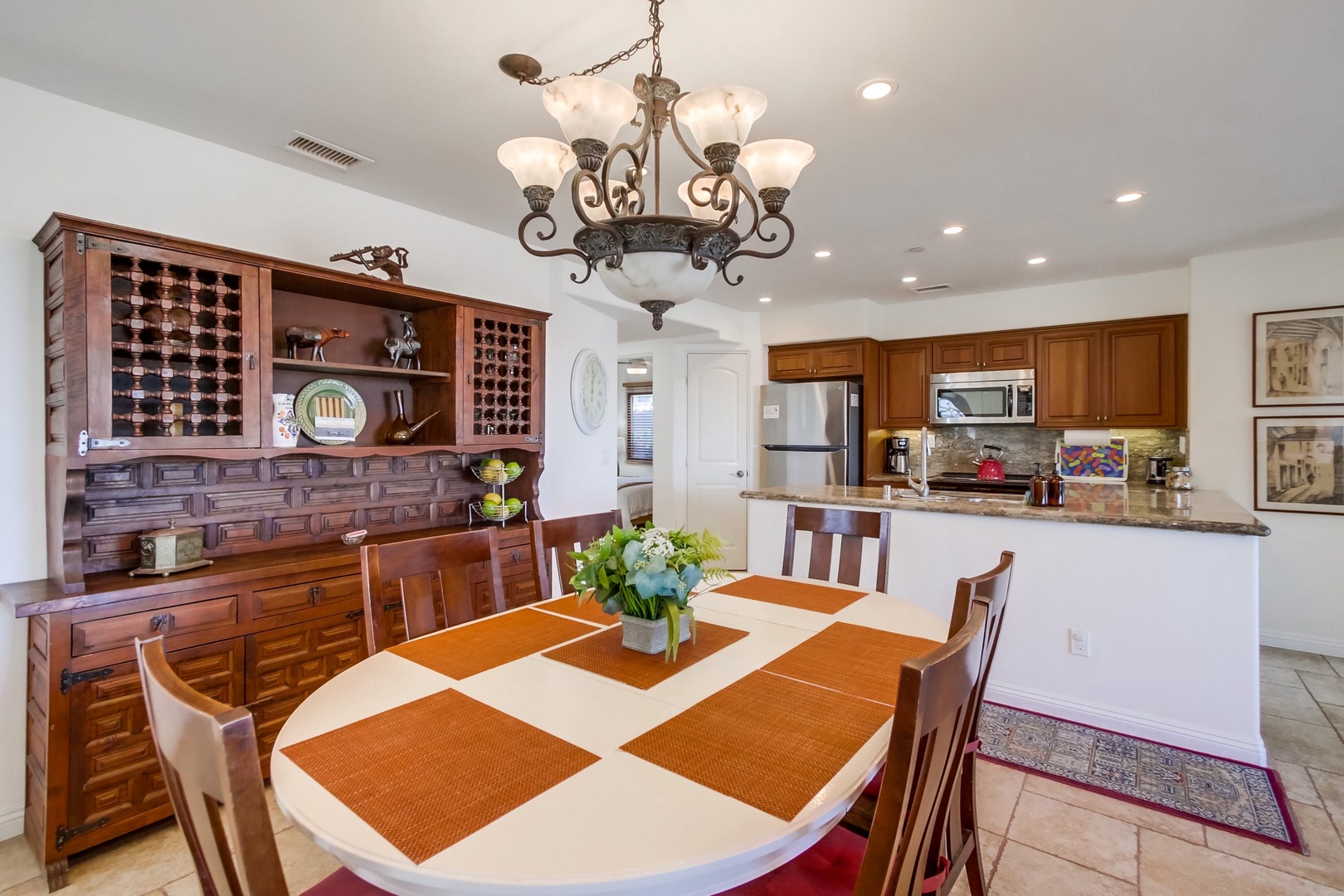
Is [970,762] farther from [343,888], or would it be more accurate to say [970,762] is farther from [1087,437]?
[1087,437]

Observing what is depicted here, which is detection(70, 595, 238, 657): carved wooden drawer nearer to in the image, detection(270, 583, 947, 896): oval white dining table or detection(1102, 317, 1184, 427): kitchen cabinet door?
detection(270, 583, 947, 896): oval white dining table

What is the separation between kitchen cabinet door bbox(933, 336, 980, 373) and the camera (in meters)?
5.12

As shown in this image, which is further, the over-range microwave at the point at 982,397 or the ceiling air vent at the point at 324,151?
the over-range microwave at the point at 982,397

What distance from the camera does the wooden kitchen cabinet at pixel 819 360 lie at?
5.36 meters

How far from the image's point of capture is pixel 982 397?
5070mm

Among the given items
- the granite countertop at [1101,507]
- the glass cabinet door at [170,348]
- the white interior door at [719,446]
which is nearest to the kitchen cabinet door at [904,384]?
the white interior door at [719,446]

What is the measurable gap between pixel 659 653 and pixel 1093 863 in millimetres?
1584

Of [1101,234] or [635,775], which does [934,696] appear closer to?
[635,775]

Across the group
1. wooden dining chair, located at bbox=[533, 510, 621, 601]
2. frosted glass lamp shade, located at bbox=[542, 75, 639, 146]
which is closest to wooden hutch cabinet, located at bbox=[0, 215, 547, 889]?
wooden dining chair, located at bbox=[533, 510, 621, 601]

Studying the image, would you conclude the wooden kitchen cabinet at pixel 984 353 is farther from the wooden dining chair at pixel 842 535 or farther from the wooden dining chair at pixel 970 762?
the wooden dining chair at pixel 970 762

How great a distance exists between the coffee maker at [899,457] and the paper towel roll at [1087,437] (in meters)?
1.21

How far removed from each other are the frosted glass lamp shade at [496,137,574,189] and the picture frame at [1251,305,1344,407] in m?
4.54

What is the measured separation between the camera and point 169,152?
7.84 ft

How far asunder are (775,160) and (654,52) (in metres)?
0.52
